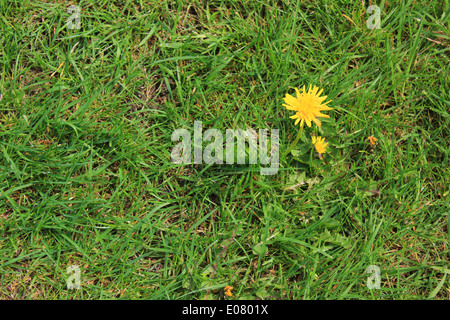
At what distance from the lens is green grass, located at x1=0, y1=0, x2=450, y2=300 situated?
2451mm

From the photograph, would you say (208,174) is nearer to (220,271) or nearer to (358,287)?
(220,271)

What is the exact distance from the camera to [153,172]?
2.55 m

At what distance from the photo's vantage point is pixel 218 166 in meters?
2.54

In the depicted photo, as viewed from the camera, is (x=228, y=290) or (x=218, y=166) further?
(x=218, y=166)

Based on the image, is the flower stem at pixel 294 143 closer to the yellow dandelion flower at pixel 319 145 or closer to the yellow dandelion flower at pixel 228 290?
the yellow dandelion flower at pixel 319 145

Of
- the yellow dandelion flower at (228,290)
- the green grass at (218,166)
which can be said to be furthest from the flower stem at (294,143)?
the yellow dandelion flower at (228,290)

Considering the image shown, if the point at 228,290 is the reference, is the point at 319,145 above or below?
above

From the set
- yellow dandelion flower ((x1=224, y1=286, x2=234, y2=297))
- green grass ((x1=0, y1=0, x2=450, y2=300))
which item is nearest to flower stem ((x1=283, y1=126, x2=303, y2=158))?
green grass ((x1=0, y1=0, x2=450, y2=300))

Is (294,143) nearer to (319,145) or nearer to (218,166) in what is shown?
(319,145)

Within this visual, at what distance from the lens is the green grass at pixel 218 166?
245cm

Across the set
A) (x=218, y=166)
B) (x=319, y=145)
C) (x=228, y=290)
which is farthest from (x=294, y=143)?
(x=228, y=290)

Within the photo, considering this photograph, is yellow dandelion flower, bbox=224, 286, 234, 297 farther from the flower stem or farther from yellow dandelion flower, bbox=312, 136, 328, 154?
yellow dandelion flower, bbox=312, 136, 328, 154
